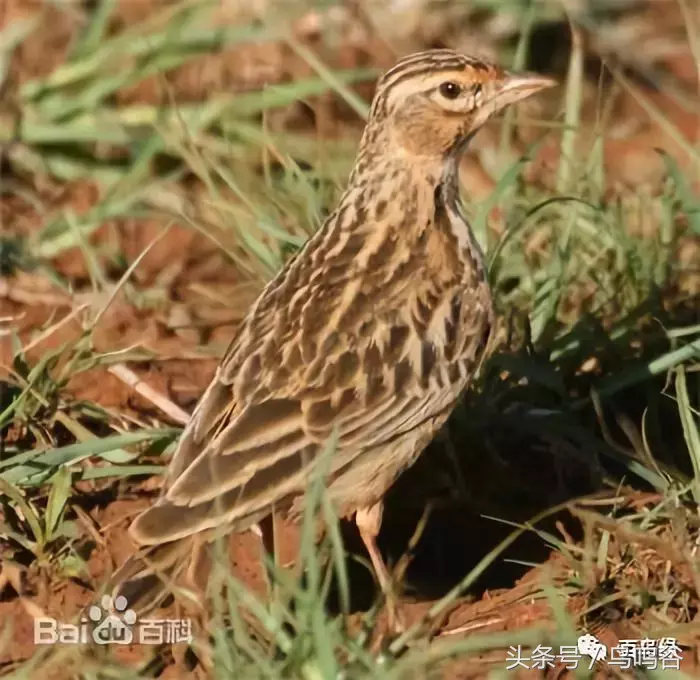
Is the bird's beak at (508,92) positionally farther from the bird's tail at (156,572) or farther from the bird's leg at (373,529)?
the bird's tail at (156,572)

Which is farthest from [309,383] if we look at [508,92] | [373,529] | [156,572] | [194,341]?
[194,341]

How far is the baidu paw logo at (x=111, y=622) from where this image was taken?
4188 mm

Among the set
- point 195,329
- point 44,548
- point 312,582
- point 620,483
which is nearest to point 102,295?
point 195,329

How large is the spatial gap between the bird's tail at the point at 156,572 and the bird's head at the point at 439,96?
133cm

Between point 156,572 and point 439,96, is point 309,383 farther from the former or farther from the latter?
point 439,96

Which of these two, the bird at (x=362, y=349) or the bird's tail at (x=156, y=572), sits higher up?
the bird at (x=362, y=349)

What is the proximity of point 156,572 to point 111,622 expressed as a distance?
0.20 m

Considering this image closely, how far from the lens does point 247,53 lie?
24.8ft

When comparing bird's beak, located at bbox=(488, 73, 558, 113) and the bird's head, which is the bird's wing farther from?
bird's beak, located at bbox=(488, 73, 558, 113)

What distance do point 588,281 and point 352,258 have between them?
1.24 meters

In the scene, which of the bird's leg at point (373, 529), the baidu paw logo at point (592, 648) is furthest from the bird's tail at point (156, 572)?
the baidu paw logo at point (592, 648)

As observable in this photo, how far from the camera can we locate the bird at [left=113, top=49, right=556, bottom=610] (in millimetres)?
4156

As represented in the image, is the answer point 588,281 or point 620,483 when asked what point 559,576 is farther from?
point 588,281

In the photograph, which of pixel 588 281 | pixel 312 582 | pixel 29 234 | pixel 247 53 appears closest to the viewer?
pixel 312 582
